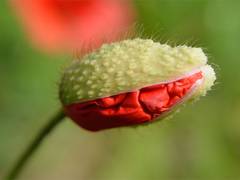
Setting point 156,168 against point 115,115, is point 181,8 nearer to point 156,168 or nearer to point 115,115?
point 156,168

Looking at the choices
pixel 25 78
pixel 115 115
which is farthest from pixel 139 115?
pixel 25 78

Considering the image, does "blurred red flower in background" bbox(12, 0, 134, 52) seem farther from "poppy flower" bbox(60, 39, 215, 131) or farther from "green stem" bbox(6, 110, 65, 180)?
"poppy flower" bbox(60, 39, 215, 131)

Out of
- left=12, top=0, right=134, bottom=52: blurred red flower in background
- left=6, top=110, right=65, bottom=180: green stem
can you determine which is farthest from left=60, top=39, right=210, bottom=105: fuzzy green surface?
left=12, top=0, right=134, bottom=52: blurred red flower in background

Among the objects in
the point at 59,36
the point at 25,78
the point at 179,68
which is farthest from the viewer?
the point at 59,36

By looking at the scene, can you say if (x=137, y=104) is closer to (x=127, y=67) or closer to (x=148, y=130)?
(x=127, y=67)

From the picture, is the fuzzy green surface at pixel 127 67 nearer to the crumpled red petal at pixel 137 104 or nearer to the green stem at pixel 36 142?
the crumpled red petal at pixel 137 104

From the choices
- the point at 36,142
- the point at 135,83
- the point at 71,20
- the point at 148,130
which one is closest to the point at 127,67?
the point at 135,83
